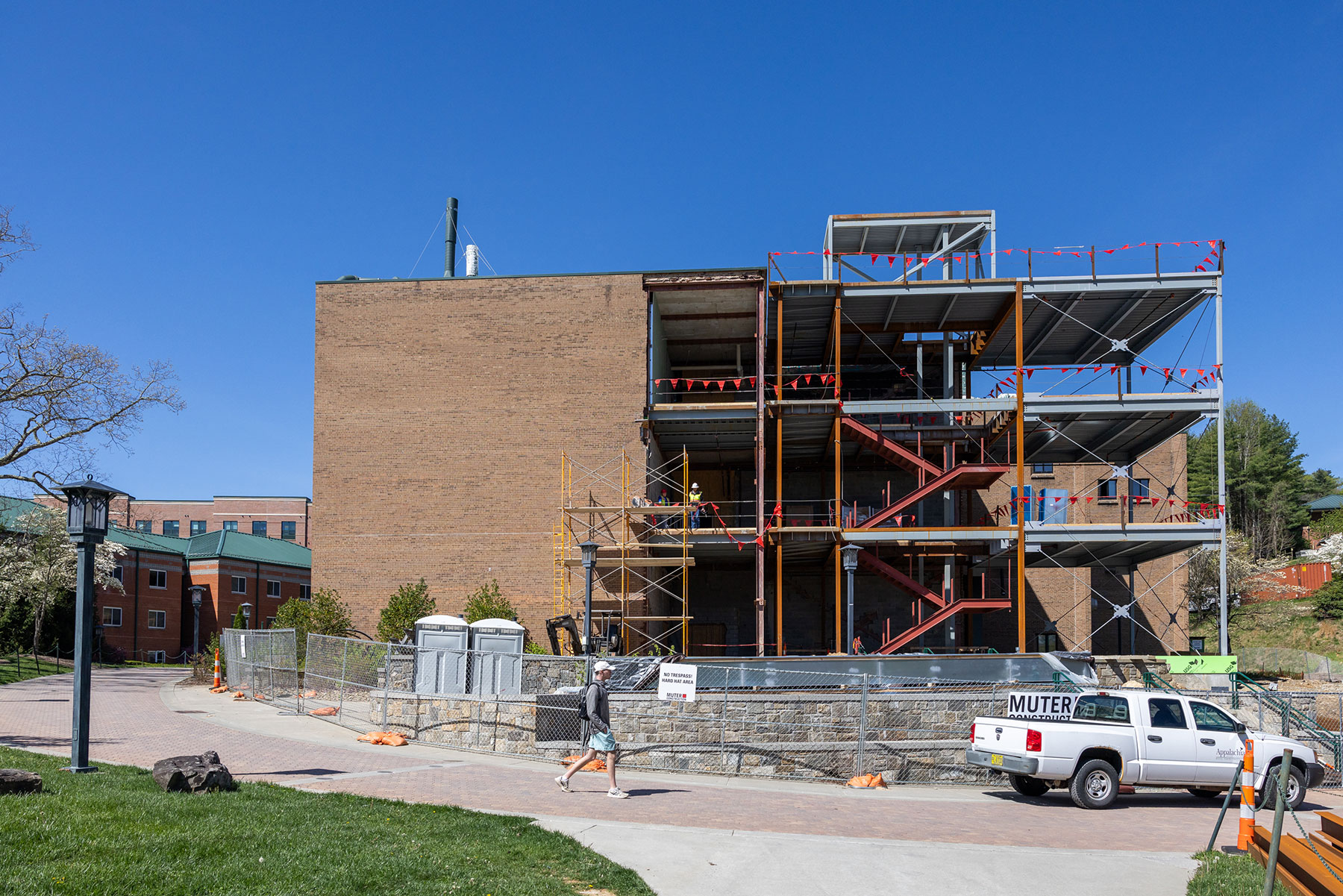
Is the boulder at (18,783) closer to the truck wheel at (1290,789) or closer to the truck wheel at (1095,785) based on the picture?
the truck wheel at (1095,785)

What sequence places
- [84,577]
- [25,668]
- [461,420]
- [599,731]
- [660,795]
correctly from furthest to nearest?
[25,668] → [461,420] → [660,795] → [599,731] → [84,577]

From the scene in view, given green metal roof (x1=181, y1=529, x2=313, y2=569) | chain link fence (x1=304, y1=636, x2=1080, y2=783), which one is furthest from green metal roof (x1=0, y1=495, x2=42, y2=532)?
chain link fence (x1=304, y1=636, x2=1080, y2=783)

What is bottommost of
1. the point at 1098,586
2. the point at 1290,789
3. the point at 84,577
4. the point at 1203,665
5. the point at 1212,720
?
the point at 1290,789

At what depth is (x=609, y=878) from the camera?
8297mm

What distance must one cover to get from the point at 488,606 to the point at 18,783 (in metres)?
22.6

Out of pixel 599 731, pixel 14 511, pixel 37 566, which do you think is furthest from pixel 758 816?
pixel 14 511

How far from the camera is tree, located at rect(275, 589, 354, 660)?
31875 mm

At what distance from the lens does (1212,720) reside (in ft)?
48.5

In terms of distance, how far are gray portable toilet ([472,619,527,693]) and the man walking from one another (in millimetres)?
5189

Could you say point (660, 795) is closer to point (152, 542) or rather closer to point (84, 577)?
point (84, 577)

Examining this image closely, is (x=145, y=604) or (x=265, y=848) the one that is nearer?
(x=265, y=848)

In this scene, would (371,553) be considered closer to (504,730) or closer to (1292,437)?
(504,730)

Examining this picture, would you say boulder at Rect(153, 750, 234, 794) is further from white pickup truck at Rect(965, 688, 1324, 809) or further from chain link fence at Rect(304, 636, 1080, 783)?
white pickup truck at Rect(965, 688, 1324, 809)

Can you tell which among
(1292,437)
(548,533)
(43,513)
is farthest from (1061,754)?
(1292,437)
